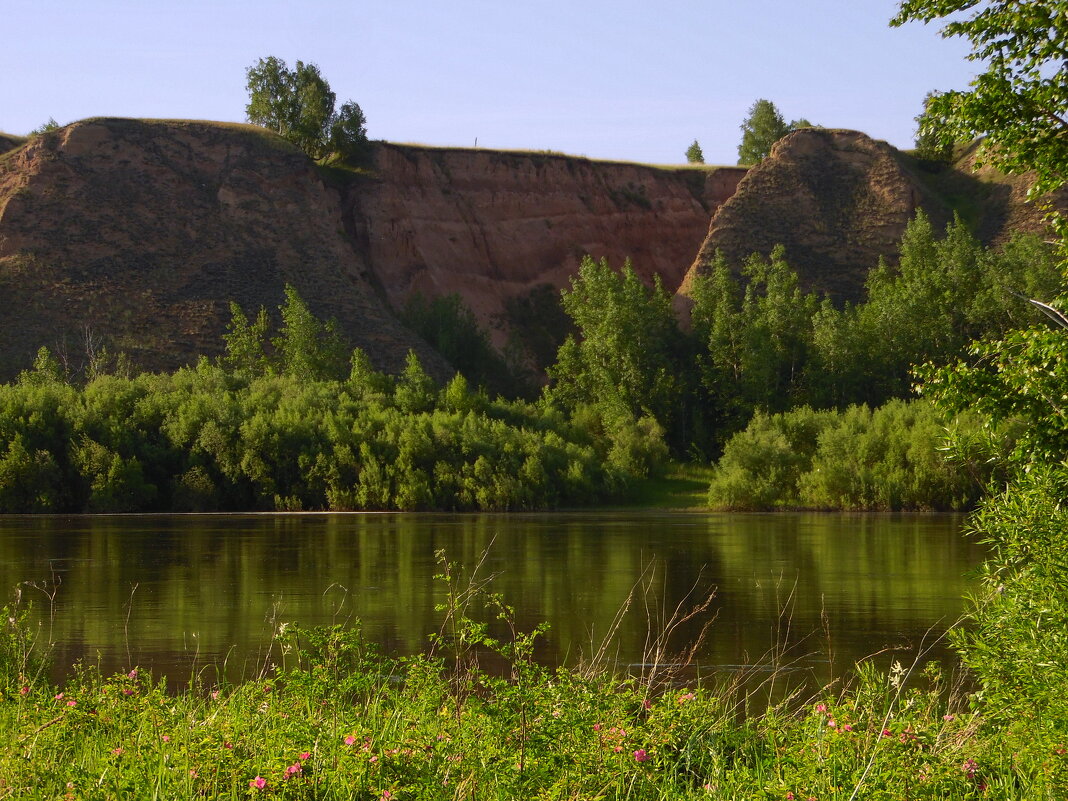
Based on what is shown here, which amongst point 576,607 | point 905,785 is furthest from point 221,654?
point 905,785

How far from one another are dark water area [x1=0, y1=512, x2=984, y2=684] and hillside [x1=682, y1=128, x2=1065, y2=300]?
139 feet

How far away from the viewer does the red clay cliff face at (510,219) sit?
3622 inches

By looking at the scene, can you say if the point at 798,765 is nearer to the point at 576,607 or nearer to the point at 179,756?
the point at 179,756

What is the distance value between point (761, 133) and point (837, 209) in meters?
21.7

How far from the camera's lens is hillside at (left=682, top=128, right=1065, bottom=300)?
89.8 m

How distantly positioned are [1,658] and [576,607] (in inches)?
474

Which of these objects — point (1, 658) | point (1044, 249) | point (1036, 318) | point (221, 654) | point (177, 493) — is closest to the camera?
point (1, 658)

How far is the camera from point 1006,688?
9914 mm

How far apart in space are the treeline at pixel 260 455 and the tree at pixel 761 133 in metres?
53.5

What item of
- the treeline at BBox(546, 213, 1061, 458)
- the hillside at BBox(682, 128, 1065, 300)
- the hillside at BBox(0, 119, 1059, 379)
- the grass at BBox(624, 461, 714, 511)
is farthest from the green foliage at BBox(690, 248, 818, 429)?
the hillside at BBox(0, 119, 1059, 379)

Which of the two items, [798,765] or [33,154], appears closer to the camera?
[798,765]

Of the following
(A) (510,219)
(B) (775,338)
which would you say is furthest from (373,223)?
(B) (775,338)

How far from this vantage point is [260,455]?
6062 cm

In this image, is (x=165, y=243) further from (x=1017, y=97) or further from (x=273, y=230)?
(x=1017, y=97)
